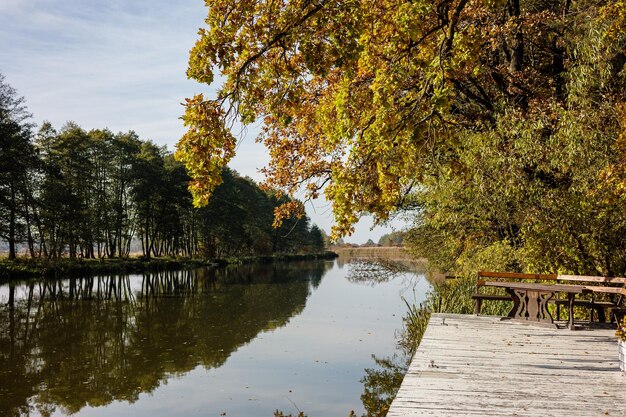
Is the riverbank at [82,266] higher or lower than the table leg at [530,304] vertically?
higher

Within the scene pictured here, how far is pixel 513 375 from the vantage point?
22.0 feet

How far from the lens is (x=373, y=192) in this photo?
6512 mm

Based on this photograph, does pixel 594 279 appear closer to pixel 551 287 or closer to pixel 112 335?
pixel 551 287

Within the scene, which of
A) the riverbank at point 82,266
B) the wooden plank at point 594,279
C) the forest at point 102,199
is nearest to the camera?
the wooden plank at point 594,279

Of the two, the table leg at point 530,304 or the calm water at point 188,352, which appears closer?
the calm water at point 188,352

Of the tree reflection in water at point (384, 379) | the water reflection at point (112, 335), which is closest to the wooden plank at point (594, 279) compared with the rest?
the tree reflection in water at point (384, 379)

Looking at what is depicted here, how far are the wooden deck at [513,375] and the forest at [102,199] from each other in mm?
24085

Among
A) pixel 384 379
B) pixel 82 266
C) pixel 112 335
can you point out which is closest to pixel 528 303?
pixel 384 379

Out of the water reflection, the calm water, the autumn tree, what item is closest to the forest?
the water reflection

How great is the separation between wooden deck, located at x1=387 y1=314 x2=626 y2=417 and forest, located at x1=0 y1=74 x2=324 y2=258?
2408 cm

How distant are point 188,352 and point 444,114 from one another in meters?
8.55

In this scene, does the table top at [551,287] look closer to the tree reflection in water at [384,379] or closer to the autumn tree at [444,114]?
the autumn tree at [444,114]

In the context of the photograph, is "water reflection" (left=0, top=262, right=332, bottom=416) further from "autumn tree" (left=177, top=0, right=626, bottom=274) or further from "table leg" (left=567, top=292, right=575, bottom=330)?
"table leg" (left=567, top=292, right=575, bottom=330)

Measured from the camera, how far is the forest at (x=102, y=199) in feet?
115
